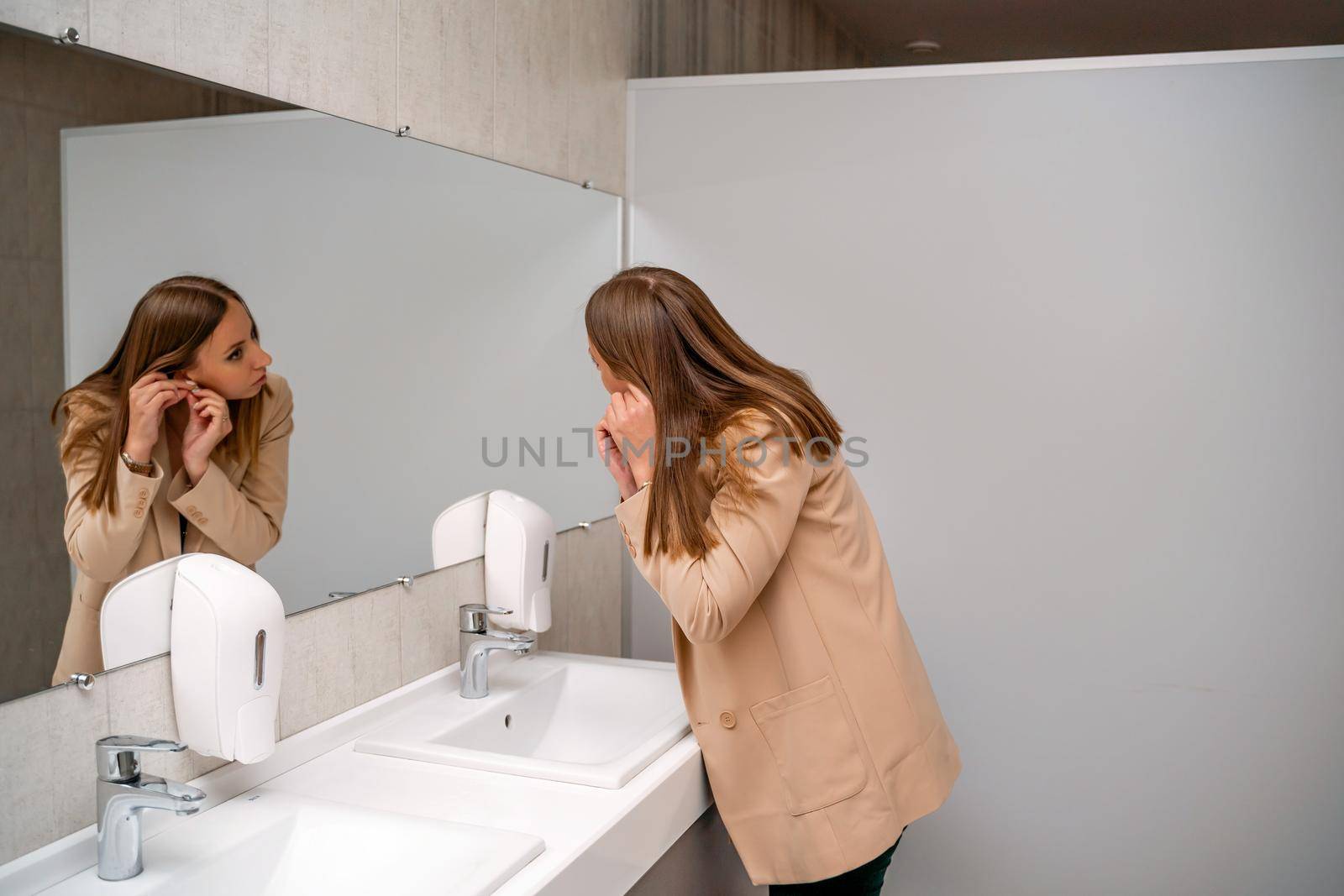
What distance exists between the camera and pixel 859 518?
1684mm

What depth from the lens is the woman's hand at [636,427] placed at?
1.57 m

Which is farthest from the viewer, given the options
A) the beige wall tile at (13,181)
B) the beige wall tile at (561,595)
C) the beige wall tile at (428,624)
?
the beige wall tile at (561,595)

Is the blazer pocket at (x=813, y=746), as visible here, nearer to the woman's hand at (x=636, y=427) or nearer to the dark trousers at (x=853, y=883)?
the dark trousers at (x=853, y=883)

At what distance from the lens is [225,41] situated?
4.64 feet

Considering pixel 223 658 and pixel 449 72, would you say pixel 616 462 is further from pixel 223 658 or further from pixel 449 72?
pixel 449 72

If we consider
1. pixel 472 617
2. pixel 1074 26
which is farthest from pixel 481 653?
pixel 1074 26

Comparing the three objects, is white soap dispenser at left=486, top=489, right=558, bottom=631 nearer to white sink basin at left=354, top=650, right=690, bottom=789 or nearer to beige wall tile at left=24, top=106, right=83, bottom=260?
white sink basin at left=354, top=650, right=690, bottom=789

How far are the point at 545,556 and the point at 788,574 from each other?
58 centimetres

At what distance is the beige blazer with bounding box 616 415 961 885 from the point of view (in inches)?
61.8

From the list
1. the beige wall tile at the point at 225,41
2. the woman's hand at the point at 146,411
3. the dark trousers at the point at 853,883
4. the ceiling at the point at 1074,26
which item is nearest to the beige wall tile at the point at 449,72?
the beige wall tile at the point at 225,41

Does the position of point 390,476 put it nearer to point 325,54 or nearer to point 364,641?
point 364,641

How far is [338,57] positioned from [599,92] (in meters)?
0.95

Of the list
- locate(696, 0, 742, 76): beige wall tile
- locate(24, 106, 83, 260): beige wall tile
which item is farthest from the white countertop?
locate(696, 0, 742, 76): beige wall tile

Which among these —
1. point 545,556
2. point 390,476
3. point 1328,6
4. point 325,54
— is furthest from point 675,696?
point 1328,6
